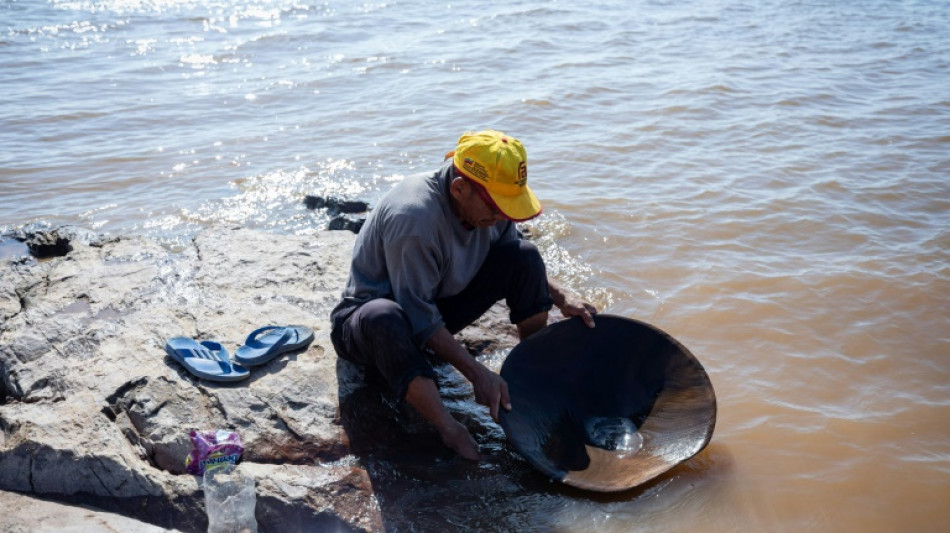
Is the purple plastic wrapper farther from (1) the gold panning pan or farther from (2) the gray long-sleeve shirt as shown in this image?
(1) the gold panning pan

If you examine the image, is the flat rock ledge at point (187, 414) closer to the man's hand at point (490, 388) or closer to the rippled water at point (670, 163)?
the man's hand at point (490, 388)

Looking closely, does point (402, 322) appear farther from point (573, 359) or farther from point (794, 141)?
point (794, 141)

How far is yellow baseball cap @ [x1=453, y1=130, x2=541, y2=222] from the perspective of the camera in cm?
293

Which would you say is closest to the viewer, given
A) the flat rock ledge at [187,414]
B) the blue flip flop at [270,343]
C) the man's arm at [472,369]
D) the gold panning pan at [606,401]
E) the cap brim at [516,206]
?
the flat rock ledge at [187,414]

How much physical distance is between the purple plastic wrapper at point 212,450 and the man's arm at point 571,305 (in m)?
1.43

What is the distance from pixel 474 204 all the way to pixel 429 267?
0.29 metres

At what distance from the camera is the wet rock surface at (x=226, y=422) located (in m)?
2.87

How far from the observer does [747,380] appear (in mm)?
3941

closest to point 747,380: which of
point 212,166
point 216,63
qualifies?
point 212,166

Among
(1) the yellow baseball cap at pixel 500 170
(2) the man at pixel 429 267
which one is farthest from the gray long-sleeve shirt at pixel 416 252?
(1) the yellow baseball cap at pixel 500 170

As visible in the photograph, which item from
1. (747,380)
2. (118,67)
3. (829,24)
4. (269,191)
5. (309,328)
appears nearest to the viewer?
(309,328)

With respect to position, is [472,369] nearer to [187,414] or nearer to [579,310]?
[579,310]

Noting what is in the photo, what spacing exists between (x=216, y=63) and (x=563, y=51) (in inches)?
183

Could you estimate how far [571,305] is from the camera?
3.49 m
